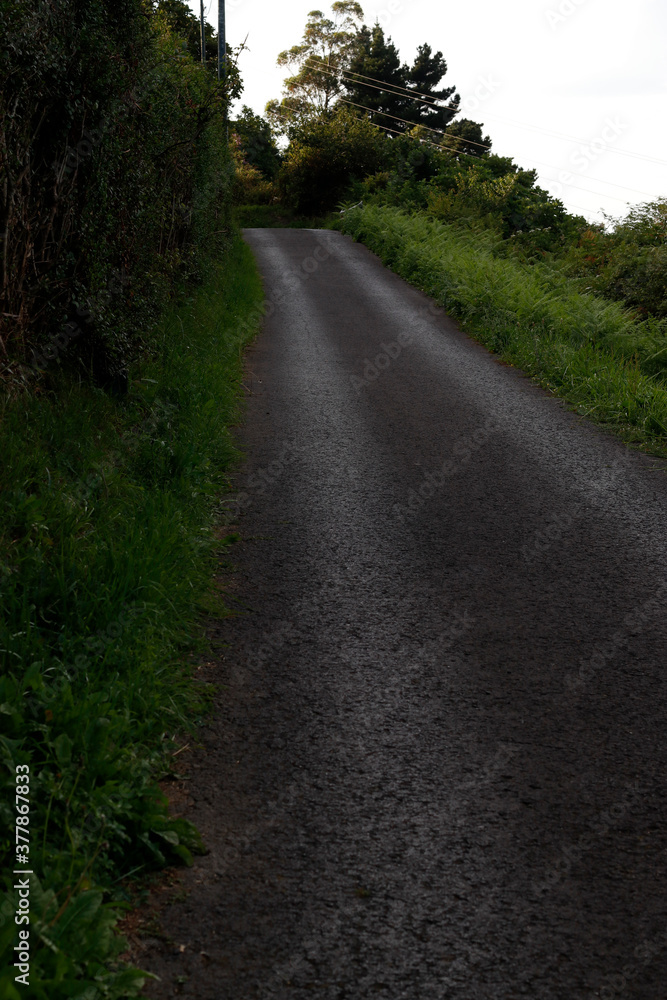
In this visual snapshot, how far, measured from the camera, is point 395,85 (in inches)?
2343

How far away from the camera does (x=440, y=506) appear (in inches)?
232

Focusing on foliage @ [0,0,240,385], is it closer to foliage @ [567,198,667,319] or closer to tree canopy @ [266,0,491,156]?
foliage @ [567,198,667,319]

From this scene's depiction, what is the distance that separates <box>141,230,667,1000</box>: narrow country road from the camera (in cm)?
234

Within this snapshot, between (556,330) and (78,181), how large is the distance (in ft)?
24.9

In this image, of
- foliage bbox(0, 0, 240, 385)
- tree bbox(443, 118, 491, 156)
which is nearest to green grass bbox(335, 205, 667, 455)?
foliage bbox(0, 0, 240, 385)

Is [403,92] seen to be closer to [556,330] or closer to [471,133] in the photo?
[471,133]

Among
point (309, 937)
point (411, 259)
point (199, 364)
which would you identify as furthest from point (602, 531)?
point (411, 259)

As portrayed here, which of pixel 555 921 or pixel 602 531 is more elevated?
pixel 602 531

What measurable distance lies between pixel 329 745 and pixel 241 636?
0.98 m

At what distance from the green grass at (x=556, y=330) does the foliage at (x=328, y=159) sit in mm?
16518

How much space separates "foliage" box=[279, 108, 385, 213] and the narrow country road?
30.5 meters

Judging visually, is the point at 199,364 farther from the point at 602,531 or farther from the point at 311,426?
the point at 602,531

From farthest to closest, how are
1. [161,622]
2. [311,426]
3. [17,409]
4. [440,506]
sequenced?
[311,426] → [440,506] → [17,409] → [161,622]

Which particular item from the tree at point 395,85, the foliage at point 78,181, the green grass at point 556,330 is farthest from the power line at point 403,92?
the foliage at point 78,181
